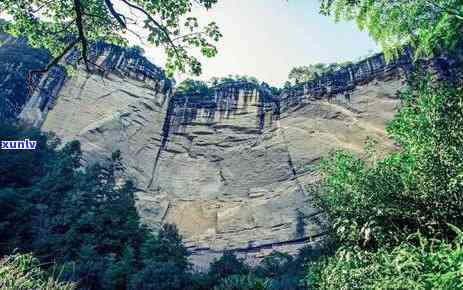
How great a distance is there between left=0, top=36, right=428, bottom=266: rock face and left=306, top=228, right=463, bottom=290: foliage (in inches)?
761

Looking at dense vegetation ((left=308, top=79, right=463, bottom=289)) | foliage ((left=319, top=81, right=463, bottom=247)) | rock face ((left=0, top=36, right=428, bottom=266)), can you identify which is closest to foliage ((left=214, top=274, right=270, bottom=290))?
dense vegetation ((left=308, top=79, right=463, bottom=289))

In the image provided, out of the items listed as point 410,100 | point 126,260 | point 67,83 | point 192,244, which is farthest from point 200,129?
point 410,100

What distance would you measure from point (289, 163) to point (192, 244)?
31.9ft

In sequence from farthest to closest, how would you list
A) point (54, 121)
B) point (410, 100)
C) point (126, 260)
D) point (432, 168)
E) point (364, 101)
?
point (54, 121) → point (364, 101) → point (126, 260) → point (410, 100) → point (432, 168)

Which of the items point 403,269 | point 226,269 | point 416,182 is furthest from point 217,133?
point 403,269

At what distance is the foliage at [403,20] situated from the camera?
23.5 ft

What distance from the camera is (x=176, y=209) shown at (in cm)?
3044

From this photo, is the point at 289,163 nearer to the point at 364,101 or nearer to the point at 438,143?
the point at 364,101

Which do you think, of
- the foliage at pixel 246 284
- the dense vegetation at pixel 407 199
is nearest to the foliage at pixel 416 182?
the dense vegetation at pixel 407 199

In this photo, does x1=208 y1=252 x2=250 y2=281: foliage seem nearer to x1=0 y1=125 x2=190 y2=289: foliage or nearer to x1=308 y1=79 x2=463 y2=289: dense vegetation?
x1=0 y1=125 x2=190 y2=289: foliage

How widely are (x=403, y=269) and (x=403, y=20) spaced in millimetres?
4577

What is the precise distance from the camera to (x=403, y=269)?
6469mm

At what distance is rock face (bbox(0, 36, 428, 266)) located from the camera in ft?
94.7

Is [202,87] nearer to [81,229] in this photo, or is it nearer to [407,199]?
[81,229]
